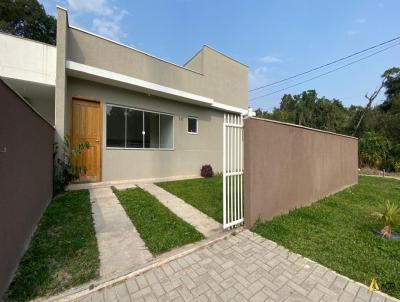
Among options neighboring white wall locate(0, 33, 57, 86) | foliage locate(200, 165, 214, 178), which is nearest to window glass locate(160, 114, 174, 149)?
foliage locate(200, 165, 214, 178)

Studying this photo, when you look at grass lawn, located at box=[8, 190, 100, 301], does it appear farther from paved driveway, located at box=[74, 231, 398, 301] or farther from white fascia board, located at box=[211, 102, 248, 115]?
white fascia board, located at box=[211, 102, 248, 115]

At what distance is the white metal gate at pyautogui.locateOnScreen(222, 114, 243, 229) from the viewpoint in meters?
3.68

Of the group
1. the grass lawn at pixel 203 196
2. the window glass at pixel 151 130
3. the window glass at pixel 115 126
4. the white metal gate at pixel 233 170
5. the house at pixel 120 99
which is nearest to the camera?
the white metal gate at pixel 233 170

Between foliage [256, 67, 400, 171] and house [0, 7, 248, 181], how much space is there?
10942 millimetres

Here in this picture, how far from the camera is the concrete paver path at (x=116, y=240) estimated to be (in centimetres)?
268

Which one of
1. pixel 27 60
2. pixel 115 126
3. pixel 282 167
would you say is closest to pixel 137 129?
pixel 115 126

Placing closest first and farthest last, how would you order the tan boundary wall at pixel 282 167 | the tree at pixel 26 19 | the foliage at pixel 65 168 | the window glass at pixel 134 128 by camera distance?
1. the tan boundary wall at pixel 282 167
2. the foliage at pixel 65 168
3. the window glass at pixel 134 128
4. the tree at pixel 26 19

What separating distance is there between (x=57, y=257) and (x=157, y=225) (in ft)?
5.03

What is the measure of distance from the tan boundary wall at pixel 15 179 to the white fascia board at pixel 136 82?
10.7 ft

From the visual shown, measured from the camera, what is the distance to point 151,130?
27.8 feet

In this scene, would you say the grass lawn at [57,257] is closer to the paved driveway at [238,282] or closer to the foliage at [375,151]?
the paved driveway at [238,282]

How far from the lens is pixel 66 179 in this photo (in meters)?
5.96

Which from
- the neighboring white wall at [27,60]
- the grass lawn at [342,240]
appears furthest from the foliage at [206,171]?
the neighboring white wall at [27,60]

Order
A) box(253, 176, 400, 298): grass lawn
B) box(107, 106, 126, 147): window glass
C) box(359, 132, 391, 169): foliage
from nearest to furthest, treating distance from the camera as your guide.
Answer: box(253, 176, 400, 298): grass lawn
box(107, 106, 126, 147): window glass
box(359, 132, 391, 169): foliage
